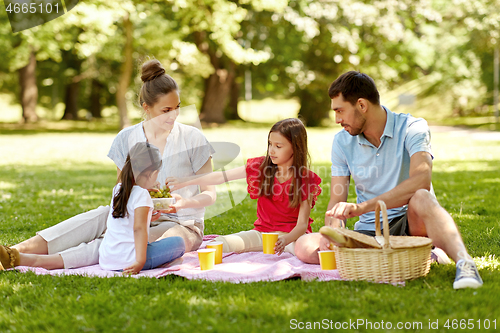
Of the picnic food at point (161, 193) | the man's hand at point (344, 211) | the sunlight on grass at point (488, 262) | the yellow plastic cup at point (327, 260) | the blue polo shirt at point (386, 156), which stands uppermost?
the blue polo shirt at point (386, 156)

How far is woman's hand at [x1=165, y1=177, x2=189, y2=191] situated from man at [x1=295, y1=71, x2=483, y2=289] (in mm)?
1063

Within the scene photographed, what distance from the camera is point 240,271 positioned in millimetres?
3830

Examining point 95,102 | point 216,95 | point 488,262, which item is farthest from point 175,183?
point 95,102

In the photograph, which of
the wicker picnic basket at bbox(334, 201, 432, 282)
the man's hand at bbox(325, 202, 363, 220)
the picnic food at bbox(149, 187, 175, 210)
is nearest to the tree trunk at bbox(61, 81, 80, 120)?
the picnic food at bbox(149, 187, 175, 210)

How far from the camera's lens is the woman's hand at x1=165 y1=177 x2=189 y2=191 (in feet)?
13.6

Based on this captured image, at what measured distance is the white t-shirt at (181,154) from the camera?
437 centimetres

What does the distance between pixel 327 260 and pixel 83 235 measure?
1.94 metres

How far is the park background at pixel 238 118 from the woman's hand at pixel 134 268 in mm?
166

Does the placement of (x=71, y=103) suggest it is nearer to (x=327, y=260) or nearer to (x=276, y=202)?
(x=276, y=202)

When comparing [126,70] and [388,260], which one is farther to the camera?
[126,70]

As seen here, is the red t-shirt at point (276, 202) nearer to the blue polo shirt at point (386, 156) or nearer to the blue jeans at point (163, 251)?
the blue polo shirt at point (386, 156)

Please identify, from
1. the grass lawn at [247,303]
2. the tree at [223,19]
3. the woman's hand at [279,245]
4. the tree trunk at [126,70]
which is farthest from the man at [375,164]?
the tree trunk at [126,70]

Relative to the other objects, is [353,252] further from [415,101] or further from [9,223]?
[415,101]

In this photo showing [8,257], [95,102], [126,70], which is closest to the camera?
[8,257]
